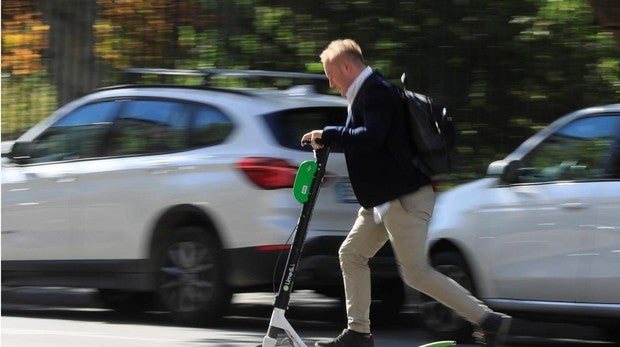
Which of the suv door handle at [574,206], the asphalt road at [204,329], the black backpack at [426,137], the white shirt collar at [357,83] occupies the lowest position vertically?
the asphalt road at [204,329]

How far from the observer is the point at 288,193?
8.84 m

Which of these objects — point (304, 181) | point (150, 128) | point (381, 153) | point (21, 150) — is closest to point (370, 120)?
point (381, 153)

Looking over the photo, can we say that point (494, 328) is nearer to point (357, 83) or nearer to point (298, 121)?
point (357, 83)

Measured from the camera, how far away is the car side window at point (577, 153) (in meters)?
7.88

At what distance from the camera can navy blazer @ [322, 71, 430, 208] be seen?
6551 mm

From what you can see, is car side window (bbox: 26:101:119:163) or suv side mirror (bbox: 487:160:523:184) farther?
car side window (bbox: 26:101:119:163)

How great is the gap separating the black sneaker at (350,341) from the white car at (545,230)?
5.52 feet

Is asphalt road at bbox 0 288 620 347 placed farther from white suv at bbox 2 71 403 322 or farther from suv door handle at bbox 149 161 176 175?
suv door handle at bbox 149 161 176 175

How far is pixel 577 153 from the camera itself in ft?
26.6

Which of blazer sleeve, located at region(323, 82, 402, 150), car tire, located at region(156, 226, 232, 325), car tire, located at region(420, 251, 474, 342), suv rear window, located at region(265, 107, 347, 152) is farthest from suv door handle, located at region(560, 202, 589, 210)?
car tire, located at region(156, 226, 232, 325)

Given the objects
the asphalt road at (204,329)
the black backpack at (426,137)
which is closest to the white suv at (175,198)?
the asphalt road at (204,329)

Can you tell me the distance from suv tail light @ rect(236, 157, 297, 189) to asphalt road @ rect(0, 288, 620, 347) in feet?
3.40

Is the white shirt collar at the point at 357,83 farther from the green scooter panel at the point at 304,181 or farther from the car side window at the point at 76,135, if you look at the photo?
the car side window at the point at 76,135

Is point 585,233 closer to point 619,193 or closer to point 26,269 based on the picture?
point 619,193
